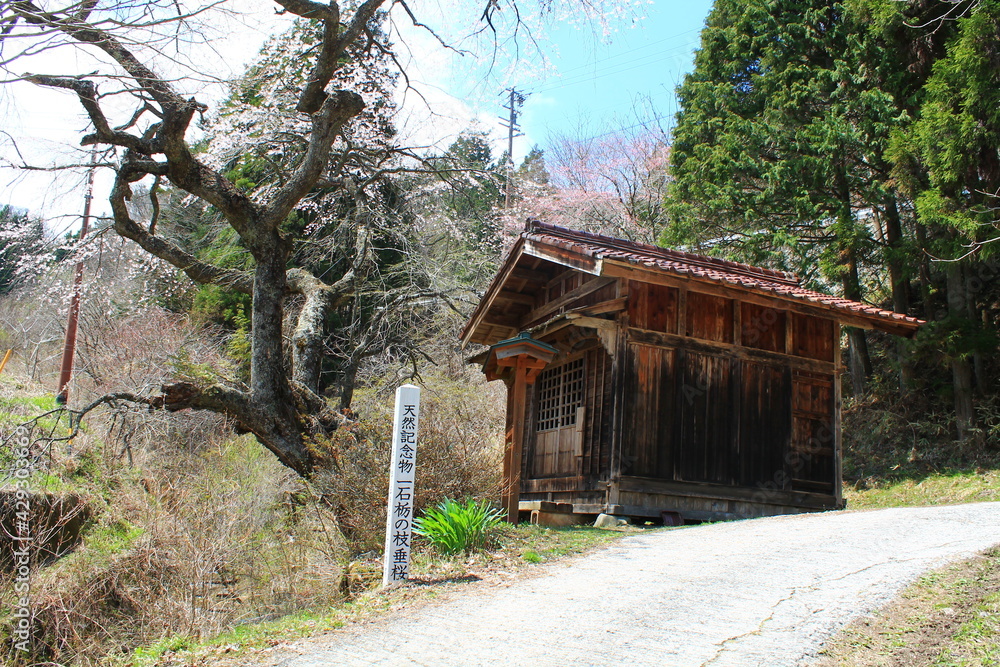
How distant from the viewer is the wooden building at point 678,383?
32.2 ft

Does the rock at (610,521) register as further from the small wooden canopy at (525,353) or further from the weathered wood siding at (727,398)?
the small wooden canopy at (525,353)

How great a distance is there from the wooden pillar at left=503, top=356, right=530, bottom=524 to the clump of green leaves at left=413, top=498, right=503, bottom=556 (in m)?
1.37

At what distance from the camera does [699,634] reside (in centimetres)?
456

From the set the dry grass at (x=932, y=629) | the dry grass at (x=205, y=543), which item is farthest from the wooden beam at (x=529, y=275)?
the dry grass at (x=932, y=629)

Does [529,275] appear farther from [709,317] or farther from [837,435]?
[837,435]

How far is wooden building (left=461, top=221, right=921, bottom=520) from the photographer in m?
9.83

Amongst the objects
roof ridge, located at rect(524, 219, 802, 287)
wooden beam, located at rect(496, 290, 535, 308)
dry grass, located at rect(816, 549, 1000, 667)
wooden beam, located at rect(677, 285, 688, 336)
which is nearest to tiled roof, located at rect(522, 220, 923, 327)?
roof ridge, located at rect(524, 219, 802, 287)

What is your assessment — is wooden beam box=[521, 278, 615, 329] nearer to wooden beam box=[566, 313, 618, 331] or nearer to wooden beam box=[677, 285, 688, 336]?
wooden beam box=[566, 313, 618, 331]

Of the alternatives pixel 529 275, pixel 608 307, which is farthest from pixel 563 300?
pixel 608 307

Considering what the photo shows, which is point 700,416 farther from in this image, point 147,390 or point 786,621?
point 147,390

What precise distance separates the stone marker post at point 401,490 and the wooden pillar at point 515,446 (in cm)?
242

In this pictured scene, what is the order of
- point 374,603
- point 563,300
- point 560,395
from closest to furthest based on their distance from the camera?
1. point 374,603
2. point 563,300
3. point 560,395

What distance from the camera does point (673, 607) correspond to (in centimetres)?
514

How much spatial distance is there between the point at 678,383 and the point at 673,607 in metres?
5.57
